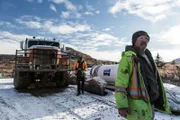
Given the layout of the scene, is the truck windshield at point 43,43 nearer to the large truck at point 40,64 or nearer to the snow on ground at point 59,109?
the large truck at point 40,64

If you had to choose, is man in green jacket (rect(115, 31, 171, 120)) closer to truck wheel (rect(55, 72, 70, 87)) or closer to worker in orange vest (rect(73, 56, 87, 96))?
worker in orange vest (rect(73, 56, 87, 96))

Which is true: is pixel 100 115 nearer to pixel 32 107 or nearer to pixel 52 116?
pixel 52 116

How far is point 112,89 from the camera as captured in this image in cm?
1020

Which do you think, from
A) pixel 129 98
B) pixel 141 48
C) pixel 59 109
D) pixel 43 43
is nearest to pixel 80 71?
pixel 59 109

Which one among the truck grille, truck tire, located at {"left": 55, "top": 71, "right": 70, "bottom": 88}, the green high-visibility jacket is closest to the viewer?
the green high-visibility jacket

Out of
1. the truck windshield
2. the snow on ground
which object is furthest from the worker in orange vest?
the truck windshield

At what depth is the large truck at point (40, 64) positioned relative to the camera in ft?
31.8

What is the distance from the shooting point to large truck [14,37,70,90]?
382 inches

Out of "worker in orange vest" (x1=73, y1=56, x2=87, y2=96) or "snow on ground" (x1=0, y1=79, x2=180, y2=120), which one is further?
"worker in orange vest" (x1=73, y1=56, x2=87, y2=96)

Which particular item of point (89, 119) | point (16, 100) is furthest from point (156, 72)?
point (16, 100)

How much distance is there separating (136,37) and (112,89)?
757cm

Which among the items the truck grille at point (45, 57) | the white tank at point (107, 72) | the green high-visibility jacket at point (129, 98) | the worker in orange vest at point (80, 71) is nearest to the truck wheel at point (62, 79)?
the truck grille at point (45, 57)

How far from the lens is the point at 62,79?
430 inches

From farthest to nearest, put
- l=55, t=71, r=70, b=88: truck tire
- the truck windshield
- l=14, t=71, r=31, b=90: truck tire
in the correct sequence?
1. the truck windshield
2. l=55, t=71, r=70, b=88: truck tire
3. l=14, t=71, r=31, b=90: truck tire
